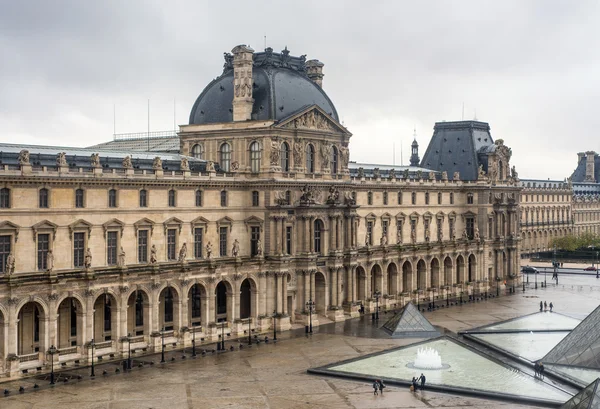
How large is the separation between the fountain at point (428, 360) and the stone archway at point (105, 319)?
78.6 ft

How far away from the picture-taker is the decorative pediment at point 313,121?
90.3 m

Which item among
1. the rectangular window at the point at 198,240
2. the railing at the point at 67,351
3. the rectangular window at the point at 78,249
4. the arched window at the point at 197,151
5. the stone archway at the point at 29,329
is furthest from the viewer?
the arched window at the point at 197,151

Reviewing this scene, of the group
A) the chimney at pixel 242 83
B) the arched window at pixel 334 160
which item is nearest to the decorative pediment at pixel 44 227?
the chimney at pixel 242 83

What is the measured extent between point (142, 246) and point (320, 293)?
22959 millimetres

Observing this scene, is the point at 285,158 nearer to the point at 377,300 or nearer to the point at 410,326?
→ the point at 410,326

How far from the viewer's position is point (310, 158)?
93.8 metres

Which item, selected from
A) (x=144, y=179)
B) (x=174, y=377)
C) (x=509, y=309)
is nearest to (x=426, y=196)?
(x=509, y=309)

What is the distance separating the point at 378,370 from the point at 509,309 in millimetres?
39733

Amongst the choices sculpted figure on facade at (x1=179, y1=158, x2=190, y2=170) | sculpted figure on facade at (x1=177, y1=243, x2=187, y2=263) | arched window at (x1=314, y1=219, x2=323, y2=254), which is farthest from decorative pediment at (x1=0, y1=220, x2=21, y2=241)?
arched window at (x1=314, y1=219, x2=323, y2=254)

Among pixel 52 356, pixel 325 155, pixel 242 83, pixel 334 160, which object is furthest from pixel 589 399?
pixel 242 83

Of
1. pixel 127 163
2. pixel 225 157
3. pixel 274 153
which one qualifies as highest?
pixel 274 153

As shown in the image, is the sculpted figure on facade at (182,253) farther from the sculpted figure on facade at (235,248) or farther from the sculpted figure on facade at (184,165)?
the sculpted figure on facade at (184,165)

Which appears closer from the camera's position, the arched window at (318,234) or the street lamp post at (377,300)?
the arched window at (318,234)

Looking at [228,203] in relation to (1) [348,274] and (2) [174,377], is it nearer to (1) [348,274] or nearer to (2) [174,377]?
(1) [348,274]
